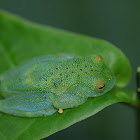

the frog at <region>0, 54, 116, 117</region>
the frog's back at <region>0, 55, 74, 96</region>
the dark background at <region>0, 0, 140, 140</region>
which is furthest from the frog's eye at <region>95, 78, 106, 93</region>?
the dark background at <region>0, 0, 140, 140</region>

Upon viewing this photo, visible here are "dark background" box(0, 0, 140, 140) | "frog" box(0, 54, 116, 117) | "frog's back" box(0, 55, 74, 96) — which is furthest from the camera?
"dark background" box(0, 0, 140, 140)

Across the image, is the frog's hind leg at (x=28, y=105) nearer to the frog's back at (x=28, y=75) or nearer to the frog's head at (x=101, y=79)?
the frog's back at (x=28, y=75)

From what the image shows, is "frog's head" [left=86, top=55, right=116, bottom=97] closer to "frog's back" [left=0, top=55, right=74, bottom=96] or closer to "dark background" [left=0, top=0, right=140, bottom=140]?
"frog's back" [left=0, top=55, right=74, bottom=96]

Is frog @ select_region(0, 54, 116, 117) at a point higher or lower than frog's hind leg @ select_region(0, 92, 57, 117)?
higher

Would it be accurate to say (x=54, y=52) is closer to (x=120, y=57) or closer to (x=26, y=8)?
(x=120, y=57)

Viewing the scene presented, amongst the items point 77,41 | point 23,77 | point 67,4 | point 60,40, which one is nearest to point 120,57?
point 77,41

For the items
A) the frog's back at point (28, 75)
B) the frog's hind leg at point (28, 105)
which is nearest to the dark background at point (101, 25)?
the frog's hind leg at point (28, 105)
